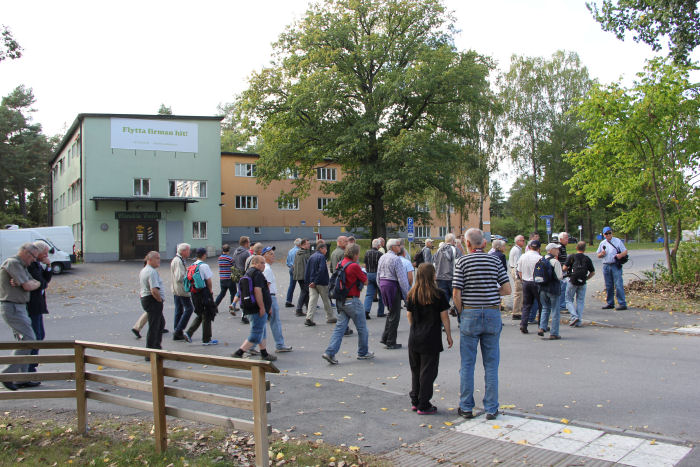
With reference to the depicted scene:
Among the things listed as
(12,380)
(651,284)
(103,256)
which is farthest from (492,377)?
(103,256)

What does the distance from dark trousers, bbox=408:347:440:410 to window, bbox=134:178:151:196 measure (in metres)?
36.6

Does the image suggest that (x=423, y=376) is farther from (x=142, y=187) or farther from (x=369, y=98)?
(x=142, y=187)

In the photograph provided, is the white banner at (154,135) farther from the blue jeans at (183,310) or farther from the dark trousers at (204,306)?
the dark trousers at (204,306)

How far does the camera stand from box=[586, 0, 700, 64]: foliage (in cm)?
1450

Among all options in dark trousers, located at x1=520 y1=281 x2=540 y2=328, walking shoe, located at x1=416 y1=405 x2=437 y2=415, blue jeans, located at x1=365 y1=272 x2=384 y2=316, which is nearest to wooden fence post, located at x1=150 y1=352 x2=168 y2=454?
walking shoe, located at x1=416 y1=405 x2=437 y2=415

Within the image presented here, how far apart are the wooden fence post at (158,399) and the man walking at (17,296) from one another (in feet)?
10.7

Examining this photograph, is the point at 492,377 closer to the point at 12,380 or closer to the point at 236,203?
the point at 12,380

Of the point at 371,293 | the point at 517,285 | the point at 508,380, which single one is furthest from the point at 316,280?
the point at 508,380

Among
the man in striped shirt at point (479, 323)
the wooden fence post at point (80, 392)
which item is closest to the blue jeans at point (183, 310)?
the wooden fence post at point (80, 392)

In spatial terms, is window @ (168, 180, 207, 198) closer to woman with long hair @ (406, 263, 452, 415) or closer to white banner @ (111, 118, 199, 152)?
white banner @ (111, 118, 199, 152)

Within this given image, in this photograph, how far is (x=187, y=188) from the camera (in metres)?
40.3

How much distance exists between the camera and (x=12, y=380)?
19.1 ft

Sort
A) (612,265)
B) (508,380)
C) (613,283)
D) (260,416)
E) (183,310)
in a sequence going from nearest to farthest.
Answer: (260,416) < (508,380) < (183,310) < (612,265) < (613,283)

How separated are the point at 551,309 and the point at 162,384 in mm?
7555
